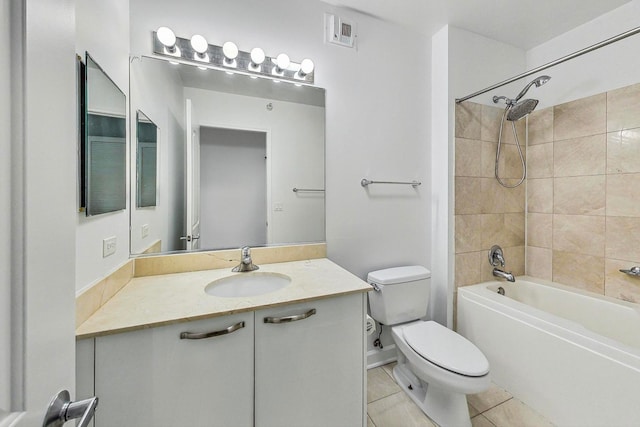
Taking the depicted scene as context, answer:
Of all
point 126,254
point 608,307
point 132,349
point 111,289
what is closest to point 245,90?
point 126,254

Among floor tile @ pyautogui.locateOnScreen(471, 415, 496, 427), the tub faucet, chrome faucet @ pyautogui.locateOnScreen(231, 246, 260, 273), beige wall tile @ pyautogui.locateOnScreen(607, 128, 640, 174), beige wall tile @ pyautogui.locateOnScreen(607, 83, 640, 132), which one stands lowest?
floor tile @ pyautogui.locateOnScreen(471, 415, 496, 427)

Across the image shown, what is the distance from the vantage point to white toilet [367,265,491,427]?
1.25 m

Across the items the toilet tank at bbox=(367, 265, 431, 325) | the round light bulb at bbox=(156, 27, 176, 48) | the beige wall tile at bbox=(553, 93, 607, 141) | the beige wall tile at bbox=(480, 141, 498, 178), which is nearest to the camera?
the round light bulb at bbox=(156, 27, 176, 48)

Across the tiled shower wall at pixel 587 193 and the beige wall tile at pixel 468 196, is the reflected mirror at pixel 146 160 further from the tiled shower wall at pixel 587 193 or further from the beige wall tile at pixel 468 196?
the tiled shower wall at pixel 587 193

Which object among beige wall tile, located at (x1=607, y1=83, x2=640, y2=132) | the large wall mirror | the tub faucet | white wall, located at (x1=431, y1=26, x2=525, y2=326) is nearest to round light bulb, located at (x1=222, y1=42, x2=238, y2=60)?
the large wall mirror

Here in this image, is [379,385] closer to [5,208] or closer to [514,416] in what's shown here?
[514,416]

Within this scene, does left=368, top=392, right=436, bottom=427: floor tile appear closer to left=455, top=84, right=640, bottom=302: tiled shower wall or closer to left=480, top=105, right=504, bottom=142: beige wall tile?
left=455, top=84, right=640, bottom=302: tiled shower wall

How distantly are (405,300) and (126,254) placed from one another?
160 centimetres

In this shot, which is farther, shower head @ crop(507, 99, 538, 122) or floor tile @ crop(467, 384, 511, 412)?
shower head @ crop(507, 99, 538, 122)

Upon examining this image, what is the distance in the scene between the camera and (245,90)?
1531 millimetres

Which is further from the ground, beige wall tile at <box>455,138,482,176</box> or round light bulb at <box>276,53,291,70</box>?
round light bulb at <box>276,53,291,70</box>

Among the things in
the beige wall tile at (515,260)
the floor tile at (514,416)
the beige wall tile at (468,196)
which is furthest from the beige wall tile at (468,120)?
the floor tile at (514,416)

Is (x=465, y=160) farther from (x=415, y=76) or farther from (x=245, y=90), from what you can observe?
(x=245, y=90)

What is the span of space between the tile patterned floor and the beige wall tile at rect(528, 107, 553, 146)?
6.30 feet
